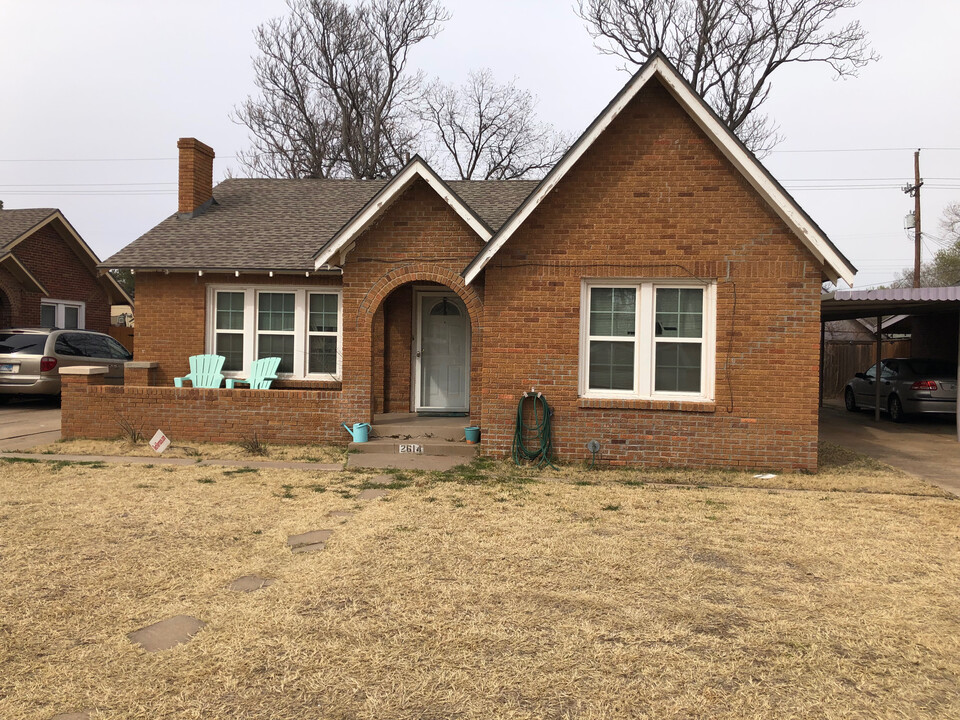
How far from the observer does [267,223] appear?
15.7 metres

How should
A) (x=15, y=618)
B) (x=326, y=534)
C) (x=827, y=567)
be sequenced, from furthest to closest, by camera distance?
(x=326, y=534)
(x=827, y=567)
(x=15, y=618)

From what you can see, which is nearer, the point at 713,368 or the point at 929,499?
the point at 929,499

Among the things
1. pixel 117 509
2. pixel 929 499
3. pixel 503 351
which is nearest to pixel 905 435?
pixel 929 499

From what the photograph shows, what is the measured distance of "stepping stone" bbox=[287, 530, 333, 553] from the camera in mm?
6500

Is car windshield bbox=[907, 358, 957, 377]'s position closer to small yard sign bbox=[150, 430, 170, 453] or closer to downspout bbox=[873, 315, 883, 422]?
downspout bbox=[873, 315, 883, 422]

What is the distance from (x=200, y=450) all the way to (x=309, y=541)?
17.6 ft

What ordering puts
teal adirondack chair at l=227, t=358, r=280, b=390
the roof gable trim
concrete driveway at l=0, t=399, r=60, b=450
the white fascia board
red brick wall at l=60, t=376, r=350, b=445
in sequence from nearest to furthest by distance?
1. the white fascia board
2. red brick wall at l=60, t=376, r=350, b=445
3. concrete driveway at l=0, t=399, r=60, b=450
4. teal adirondack chair at l=227, t=358, r=280, b=390
5. the roof gable trim

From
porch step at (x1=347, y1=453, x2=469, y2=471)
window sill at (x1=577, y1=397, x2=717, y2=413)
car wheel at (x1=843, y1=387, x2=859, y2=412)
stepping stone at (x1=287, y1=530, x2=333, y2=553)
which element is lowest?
stepping stone at (x1=287, y1=530, x2=333, y2=553)

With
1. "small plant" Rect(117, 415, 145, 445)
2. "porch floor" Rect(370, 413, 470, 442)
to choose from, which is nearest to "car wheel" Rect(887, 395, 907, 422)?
"porch floor" Rect(370, 413, 470, 442)

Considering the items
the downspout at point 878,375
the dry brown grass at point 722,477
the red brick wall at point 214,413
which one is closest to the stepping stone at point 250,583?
the dry brown grass at point 722,477

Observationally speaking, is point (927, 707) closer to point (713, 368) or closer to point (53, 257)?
point (713, 368)

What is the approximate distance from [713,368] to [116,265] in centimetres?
1085

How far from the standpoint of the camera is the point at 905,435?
15375mm

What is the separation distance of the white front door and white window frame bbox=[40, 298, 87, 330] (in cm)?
1319
